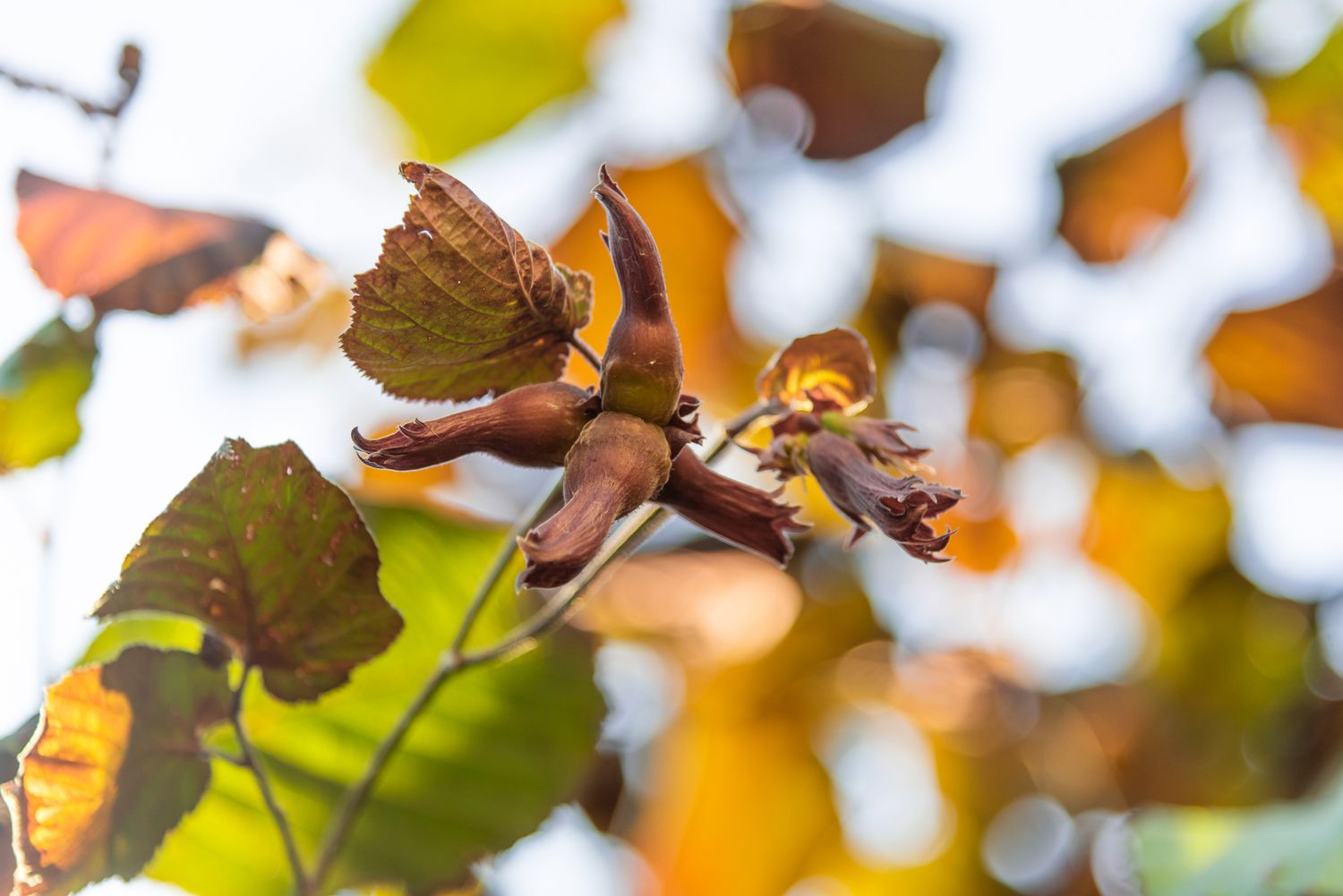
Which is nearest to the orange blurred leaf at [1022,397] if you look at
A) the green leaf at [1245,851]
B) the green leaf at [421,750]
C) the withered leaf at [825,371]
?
the green leaf at [1245,851]

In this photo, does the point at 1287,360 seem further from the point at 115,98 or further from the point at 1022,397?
the point at 115,98

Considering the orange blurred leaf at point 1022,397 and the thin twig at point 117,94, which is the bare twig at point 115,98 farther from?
the orange blurred leaf at point 1022,397

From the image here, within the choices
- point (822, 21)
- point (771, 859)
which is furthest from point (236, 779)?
point (822, 21)

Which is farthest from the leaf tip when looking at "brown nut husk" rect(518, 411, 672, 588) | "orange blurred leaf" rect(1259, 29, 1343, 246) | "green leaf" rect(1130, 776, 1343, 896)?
"orange blurred leaf" rect(1259, 29, 1343, 246)

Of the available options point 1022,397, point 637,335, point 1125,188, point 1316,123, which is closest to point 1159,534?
point 1022,397

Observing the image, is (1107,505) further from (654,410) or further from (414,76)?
(654,410)
